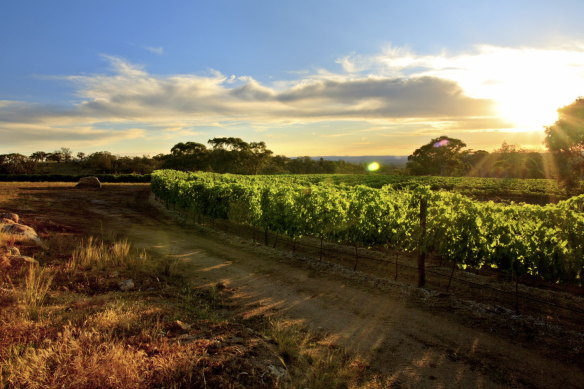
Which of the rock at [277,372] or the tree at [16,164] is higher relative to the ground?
the tree at [16,164]

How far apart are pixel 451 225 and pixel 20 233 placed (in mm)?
17291

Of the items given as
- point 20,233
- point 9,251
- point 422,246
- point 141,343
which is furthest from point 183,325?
point 20,233

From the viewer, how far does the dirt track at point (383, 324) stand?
22.8ft

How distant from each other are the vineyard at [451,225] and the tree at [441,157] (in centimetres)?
8325

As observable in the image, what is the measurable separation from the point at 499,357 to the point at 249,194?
15.1 meters

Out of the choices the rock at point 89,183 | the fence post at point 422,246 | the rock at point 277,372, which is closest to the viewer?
the rock at point 277,372

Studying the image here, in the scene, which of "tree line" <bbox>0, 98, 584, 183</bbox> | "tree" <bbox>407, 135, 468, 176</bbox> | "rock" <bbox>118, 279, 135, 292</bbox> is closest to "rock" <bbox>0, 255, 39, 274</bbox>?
"rock" <bbox>118, 279, 135, 292</bbox>

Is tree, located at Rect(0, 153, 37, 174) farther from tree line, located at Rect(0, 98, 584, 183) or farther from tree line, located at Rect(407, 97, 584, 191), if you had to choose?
tree line, located at Rect(407, 97, 584, 191)

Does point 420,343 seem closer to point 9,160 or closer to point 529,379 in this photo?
point 529,379

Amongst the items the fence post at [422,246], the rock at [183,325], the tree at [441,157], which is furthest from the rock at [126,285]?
the tree at [441,157]

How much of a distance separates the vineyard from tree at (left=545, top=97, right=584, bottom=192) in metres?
30.6

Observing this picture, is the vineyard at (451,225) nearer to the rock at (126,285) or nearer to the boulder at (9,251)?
the rock at (126,285)

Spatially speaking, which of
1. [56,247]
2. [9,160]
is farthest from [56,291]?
[9,160]

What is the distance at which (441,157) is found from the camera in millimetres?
92750
